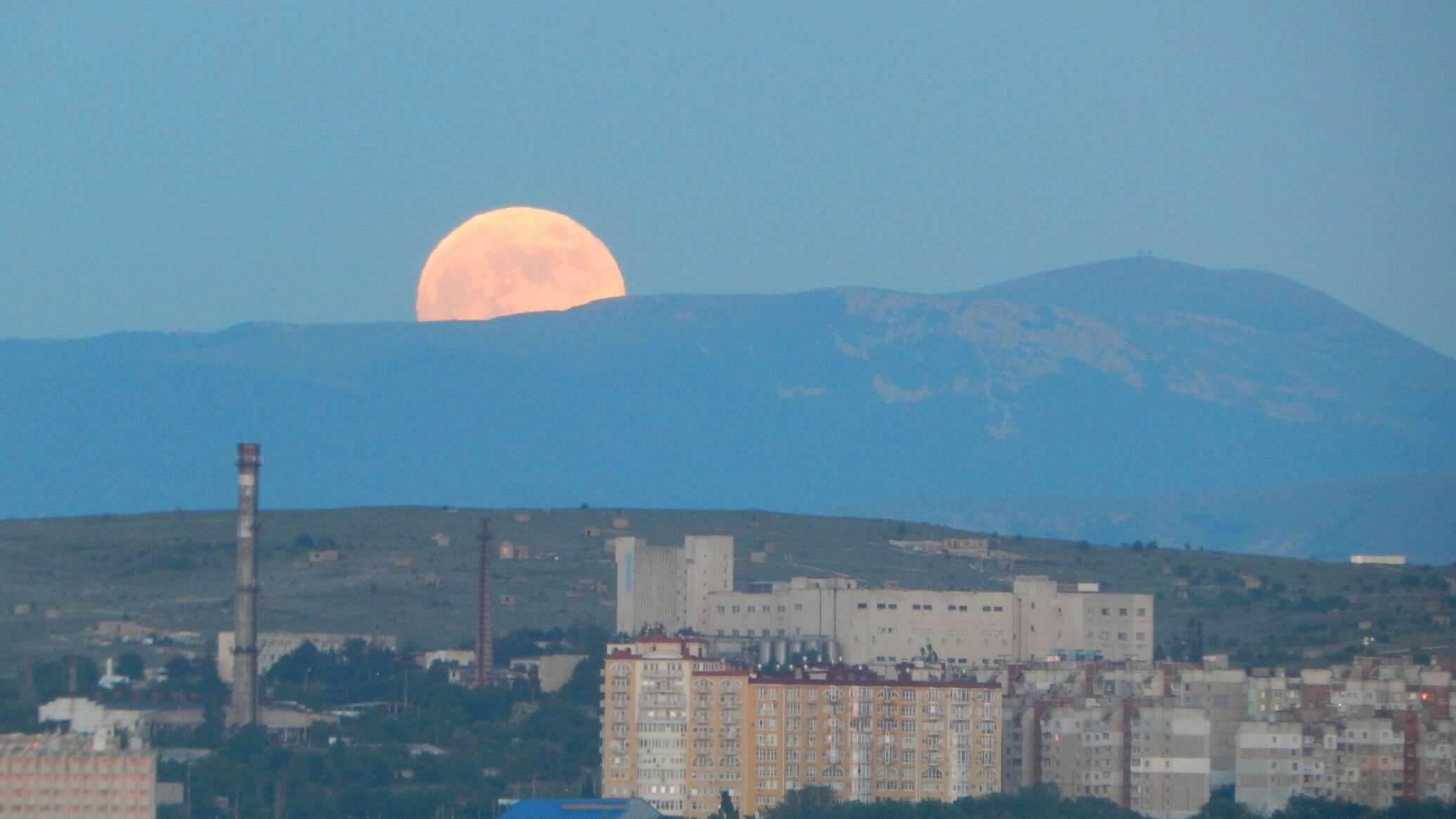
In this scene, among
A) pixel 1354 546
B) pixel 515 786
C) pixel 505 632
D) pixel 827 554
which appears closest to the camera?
pixel 515 786

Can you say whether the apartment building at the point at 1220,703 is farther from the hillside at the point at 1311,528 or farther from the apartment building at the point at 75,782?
the hillside at the point at 1311,528

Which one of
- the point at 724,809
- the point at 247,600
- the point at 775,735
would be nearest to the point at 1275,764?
the point at 775,735

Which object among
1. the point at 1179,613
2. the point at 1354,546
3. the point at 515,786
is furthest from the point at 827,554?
the point at 1354,546

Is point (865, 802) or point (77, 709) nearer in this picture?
point (865, 802)

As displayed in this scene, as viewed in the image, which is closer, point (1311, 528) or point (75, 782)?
point (75, 782)

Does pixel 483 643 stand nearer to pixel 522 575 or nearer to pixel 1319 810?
pixel 522 575

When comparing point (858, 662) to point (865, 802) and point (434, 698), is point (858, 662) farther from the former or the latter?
point (865, 802)

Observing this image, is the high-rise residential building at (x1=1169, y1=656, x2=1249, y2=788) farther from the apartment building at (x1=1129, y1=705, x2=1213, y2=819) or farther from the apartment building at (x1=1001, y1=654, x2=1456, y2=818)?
the apartment building at (x1=1129, y1=705, x2=1213, y2=819)
